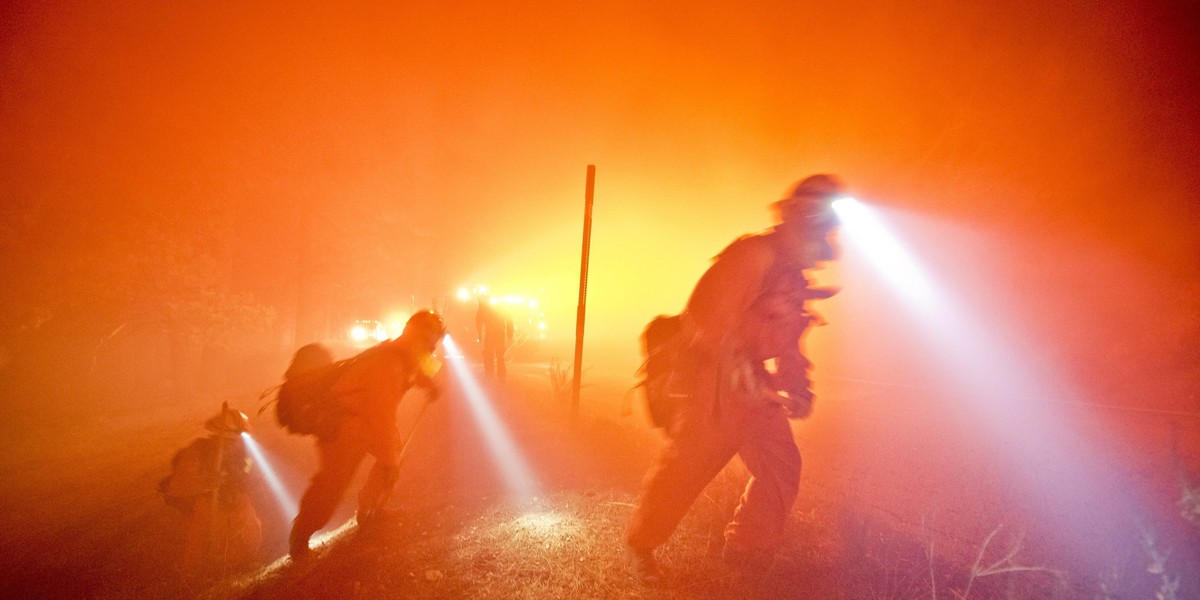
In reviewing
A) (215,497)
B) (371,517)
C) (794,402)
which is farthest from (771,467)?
(215,497)

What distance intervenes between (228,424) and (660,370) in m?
4.05

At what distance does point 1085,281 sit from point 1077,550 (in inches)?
250

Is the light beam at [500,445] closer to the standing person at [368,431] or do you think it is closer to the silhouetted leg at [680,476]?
the standing person at [368,431]

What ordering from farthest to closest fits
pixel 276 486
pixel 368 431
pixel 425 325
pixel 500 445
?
pixel 276 486 → pixel 500 445 → pixel 425 325 → pixel 368 431

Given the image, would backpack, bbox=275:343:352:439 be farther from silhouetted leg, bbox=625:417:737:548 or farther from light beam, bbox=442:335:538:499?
silhouetted leg, bbox=625:417:737:548

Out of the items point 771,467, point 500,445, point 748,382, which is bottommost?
point 500,445

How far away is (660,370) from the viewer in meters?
2.64

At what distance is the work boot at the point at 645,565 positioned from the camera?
8.07ft

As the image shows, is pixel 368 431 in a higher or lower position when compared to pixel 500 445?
higher

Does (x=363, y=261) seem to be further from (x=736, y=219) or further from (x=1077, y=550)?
(x=1077, y=550)

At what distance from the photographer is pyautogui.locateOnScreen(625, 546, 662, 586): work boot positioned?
2.46 m

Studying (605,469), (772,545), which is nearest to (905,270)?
(605,469)

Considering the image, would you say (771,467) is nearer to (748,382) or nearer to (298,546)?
(748,382)

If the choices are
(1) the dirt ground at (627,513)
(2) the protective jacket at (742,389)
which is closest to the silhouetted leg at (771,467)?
(2) the protective jacket at (742,389)
